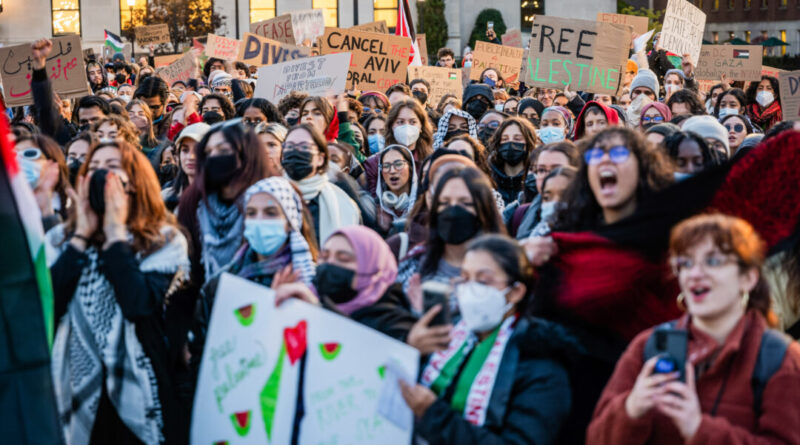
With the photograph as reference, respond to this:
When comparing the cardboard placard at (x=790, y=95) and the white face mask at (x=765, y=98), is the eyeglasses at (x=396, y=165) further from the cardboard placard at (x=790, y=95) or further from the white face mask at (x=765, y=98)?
the white face mask at (x=765, y=98)

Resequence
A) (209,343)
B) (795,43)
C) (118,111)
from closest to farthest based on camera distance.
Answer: (209,343) → (118,111) → (795,43)

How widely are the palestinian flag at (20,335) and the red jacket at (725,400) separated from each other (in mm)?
1563

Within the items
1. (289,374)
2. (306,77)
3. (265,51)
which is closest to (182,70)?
(265,51)

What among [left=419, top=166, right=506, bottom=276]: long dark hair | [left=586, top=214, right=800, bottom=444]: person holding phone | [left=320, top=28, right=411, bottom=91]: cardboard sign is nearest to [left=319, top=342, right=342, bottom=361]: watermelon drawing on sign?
[left=419, top=166, right=506, bottom=276]: long dark hair

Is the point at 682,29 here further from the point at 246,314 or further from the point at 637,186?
the point at 246,314

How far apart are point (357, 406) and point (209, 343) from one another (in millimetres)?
849

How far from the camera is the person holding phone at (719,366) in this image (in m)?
2.82

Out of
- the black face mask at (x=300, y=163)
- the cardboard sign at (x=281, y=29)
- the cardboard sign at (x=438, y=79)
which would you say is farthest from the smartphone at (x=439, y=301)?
the cardboard sign at (x=281, y=29)

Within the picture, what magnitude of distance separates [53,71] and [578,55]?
5280mm

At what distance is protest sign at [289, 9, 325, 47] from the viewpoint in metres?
16.4

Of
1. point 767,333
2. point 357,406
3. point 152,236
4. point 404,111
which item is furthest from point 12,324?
point 404,111

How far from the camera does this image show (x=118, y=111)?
8742mm

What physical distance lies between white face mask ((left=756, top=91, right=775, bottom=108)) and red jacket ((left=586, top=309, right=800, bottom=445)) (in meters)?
9.69

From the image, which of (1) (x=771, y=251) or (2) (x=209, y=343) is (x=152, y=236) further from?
(1) (x=771, y=251)
